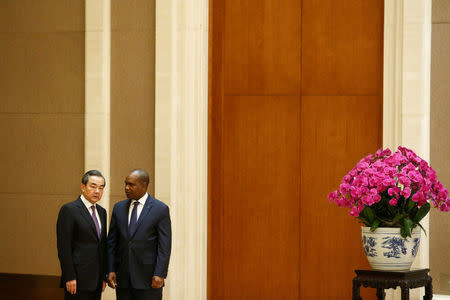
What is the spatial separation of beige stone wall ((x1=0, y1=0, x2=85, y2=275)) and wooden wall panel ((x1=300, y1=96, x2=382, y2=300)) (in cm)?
230

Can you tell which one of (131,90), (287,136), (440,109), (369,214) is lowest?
(369,214)

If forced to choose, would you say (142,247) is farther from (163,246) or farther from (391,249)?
(391,249)

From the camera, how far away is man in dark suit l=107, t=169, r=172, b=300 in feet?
16.3

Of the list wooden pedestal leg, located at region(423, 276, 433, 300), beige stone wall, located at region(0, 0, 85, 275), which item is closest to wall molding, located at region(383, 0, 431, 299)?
wooden pedestal leg, located at region(423, 276, 433, 300)

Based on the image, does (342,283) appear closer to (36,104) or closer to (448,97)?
(448,97)

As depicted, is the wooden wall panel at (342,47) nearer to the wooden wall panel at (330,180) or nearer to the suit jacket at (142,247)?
the wooden wall panel at (330,180)

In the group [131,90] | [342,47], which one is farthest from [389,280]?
[131,90]

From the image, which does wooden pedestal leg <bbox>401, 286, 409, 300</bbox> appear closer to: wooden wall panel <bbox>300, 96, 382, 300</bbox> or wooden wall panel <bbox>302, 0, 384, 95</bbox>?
wooden wall panel <bbox>300, 96, 382, 300</bbox>

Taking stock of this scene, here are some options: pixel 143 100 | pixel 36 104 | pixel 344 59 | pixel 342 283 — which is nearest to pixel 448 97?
pixel 344 59

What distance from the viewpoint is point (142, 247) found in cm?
500

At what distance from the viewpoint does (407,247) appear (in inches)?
180

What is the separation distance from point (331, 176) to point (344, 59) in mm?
1163

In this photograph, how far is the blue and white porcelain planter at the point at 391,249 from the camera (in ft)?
15.0

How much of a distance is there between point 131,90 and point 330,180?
2159mm
